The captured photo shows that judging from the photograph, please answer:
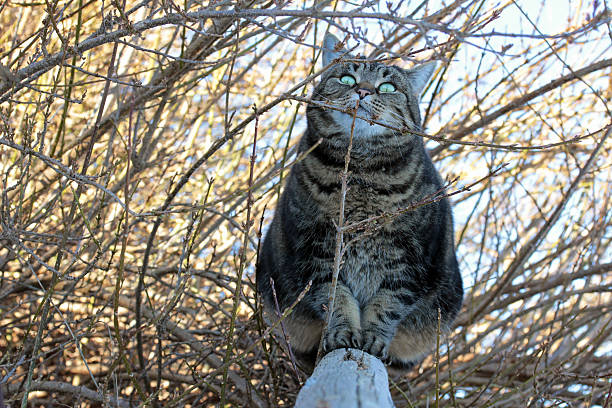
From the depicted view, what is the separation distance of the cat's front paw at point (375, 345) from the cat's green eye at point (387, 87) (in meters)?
1.27

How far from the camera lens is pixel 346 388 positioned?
1.33 meters

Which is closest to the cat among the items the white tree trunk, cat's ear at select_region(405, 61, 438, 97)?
cat's ear at select_region(405, 61, 438, 97)

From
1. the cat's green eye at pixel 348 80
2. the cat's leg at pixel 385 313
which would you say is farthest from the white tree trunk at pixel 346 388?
the cat's green eye at pixel 348 80

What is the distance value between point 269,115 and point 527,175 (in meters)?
2.25

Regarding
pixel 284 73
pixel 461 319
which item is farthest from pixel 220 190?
pixel 461 319

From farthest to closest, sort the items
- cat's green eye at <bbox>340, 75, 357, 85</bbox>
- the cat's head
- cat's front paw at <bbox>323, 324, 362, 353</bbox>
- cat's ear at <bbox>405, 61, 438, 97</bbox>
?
cat's ear at <bbox>405, 61, 438, 97</bbox>
cat's green eye at <bbox>340, 75, 357, 85</bbox>
the cat's head
cat's front paw at <bbox>323, 324, 362, 353</bbox>

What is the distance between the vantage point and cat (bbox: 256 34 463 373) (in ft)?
8.76

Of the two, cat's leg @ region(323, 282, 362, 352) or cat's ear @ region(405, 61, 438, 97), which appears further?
cat's ear @ region(405, 61, 438, 97)

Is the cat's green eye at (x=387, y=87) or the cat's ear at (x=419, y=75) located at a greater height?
the cat's ear at (x=419, y=75)

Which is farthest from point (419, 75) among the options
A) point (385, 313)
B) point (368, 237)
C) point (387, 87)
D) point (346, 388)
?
point (346, 388)

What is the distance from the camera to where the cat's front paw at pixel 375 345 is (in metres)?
2.40

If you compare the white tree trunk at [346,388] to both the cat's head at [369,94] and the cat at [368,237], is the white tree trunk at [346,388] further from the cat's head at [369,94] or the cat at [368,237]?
the cat's head at [369,94]

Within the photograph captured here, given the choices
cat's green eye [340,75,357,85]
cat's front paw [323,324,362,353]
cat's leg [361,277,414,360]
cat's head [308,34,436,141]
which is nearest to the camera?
cat's front paw [323,324,362,353]

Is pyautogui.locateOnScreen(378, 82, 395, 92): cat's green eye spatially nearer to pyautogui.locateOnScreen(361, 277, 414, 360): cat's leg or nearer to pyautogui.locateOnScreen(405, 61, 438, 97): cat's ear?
pyautogui.locateOnScreen(405, 61, 438, 97): cat's ear
